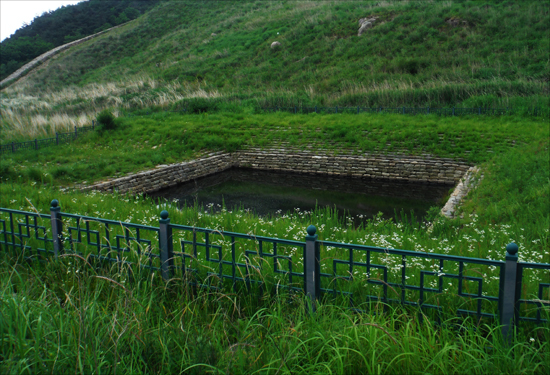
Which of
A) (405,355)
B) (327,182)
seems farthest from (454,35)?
(405,355)

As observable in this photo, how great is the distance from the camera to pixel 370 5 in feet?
111

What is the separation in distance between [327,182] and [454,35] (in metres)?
16.8

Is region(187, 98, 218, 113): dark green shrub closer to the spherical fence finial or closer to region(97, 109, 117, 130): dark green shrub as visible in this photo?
region(97, 109, 117, 130): dark green shrub

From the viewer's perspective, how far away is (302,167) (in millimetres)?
15789

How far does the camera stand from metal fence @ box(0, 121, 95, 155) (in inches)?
576

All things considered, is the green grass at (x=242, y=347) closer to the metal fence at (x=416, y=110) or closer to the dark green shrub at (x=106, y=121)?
the metal fence at (x=416, y=110)

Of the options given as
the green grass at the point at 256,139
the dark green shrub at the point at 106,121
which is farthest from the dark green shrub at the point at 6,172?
the dark green shrub at the point at 106,121

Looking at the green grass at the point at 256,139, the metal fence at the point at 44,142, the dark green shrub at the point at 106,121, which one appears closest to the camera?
the green grass at the point at 256,139

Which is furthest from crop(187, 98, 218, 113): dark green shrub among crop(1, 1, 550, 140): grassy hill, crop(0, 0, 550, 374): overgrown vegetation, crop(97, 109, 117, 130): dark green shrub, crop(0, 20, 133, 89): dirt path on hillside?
crop(0, 20, 133, 89): dirt path on hillside

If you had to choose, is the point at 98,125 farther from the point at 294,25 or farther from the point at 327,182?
the point at 294,25

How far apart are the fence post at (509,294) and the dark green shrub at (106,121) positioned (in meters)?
17.8

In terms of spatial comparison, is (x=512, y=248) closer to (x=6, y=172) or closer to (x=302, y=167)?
(x=6, y=172)

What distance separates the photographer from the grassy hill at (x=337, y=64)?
1984 centimetres

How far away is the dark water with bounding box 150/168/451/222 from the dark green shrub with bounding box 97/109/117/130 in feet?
19.2
